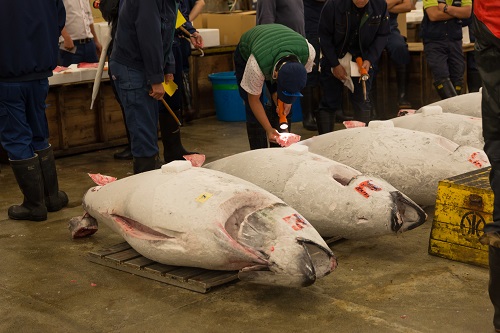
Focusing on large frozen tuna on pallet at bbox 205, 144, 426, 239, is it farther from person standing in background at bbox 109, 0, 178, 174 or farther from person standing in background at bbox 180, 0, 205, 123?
person standing in background at bbox 180, 0, 205, 123

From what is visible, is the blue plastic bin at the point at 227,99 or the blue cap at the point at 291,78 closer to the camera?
the blue cap at the point at 291,78

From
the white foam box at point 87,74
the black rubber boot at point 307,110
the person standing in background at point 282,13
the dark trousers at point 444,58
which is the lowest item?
the black rubber boot at point 307,110

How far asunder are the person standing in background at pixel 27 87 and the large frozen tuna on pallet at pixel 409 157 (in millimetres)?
1936

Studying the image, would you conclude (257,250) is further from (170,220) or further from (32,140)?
(32,140)

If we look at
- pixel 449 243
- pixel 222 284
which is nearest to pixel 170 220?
pixel 222 284

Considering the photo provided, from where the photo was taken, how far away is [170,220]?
4527mm

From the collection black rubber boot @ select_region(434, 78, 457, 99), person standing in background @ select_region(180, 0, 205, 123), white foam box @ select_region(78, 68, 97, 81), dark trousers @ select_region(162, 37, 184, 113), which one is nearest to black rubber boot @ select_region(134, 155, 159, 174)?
dark trousers @ select_region(162, 37, 184, 113)

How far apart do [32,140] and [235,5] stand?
23.7ft

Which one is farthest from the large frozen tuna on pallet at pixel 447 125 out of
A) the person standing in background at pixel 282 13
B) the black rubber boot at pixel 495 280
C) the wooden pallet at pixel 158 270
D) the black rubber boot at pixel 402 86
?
the black rubber boot at pixel 402 86

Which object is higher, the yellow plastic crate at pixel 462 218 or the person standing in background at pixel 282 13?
the person standing in background at pixel 282 13

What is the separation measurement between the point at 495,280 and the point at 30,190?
10.8ft

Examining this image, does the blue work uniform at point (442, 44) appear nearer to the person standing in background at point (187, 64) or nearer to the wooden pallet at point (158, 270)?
the person standing in background at point (187, 64)

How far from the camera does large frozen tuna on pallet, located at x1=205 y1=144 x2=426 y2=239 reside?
481cm

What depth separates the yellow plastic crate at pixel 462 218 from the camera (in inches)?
189
